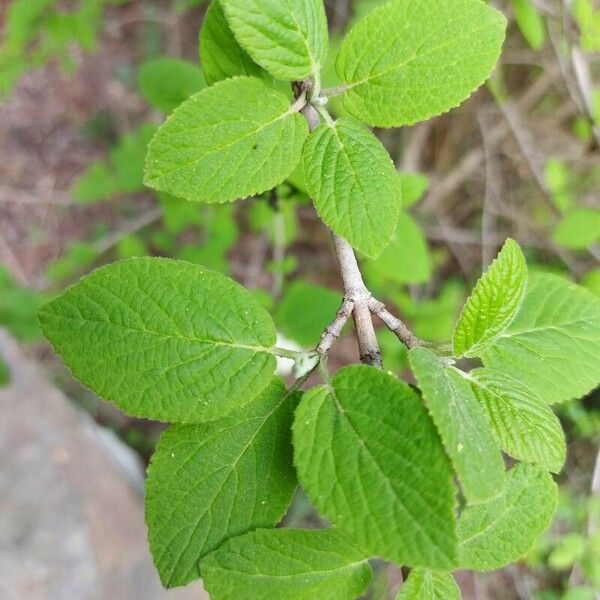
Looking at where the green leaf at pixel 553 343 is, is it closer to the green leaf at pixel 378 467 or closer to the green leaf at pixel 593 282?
the green leaf at pixel 378 467

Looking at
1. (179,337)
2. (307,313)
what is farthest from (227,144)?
(307,313)

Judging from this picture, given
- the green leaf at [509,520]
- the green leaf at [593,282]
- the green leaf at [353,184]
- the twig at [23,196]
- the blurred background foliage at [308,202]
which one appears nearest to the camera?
the green leaf at [353,184]

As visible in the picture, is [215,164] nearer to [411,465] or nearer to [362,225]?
[362,225]

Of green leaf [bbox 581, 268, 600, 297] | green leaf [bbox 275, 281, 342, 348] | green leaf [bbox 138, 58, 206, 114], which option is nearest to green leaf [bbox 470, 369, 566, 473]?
green leaf [bbox 581, 268, 600, 297]

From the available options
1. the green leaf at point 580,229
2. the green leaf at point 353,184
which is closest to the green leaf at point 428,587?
the green leaf at point 353,184

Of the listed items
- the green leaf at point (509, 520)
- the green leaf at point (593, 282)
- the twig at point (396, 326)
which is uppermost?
the twig at point (396, 326)

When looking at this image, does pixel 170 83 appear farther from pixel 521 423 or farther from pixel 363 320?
pixel 521 423

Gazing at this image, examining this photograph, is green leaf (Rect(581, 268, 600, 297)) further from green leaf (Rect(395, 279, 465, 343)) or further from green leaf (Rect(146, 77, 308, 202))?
green leaf (Rect(146, 77, 308, 202))
